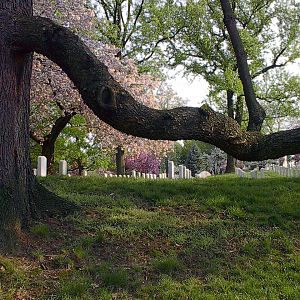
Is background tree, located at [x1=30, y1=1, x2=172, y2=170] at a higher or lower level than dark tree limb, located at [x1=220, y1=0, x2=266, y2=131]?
higher

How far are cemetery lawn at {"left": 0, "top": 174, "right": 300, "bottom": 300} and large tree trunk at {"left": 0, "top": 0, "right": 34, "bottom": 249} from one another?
0.29m

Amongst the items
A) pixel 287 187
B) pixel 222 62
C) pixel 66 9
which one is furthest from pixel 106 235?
pixel 222 62

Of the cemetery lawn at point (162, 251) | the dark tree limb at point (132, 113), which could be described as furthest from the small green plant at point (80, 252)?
the dark tree limb at point (132, 113)

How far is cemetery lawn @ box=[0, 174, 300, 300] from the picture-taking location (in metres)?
4.22

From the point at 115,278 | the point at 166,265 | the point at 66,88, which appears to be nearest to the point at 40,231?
the point at 115,278

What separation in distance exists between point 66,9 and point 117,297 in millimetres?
12768

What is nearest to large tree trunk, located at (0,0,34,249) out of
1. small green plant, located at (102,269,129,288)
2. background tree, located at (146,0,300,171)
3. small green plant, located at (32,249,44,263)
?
small green plant, located at (32,249,44,263)

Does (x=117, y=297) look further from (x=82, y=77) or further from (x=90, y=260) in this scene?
(x=82, y=77)

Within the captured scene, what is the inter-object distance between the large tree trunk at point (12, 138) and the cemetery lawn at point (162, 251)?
29 centimetres

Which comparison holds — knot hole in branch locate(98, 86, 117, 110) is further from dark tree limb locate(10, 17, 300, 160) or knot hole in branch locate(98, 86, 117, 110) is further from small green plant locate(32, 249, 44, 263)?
small green plant locate(32, 249, 44, 263)

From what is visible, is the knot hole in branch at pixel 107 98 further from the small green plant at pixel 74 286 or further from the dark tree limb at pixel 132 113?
the small green plant at pixel 74 286

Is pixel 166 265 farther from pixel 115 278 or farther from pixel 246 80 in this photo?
pixel 246 80

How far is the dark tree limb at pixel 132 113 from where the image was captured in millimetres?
4286

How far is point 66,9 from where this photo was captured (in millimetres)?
14867
